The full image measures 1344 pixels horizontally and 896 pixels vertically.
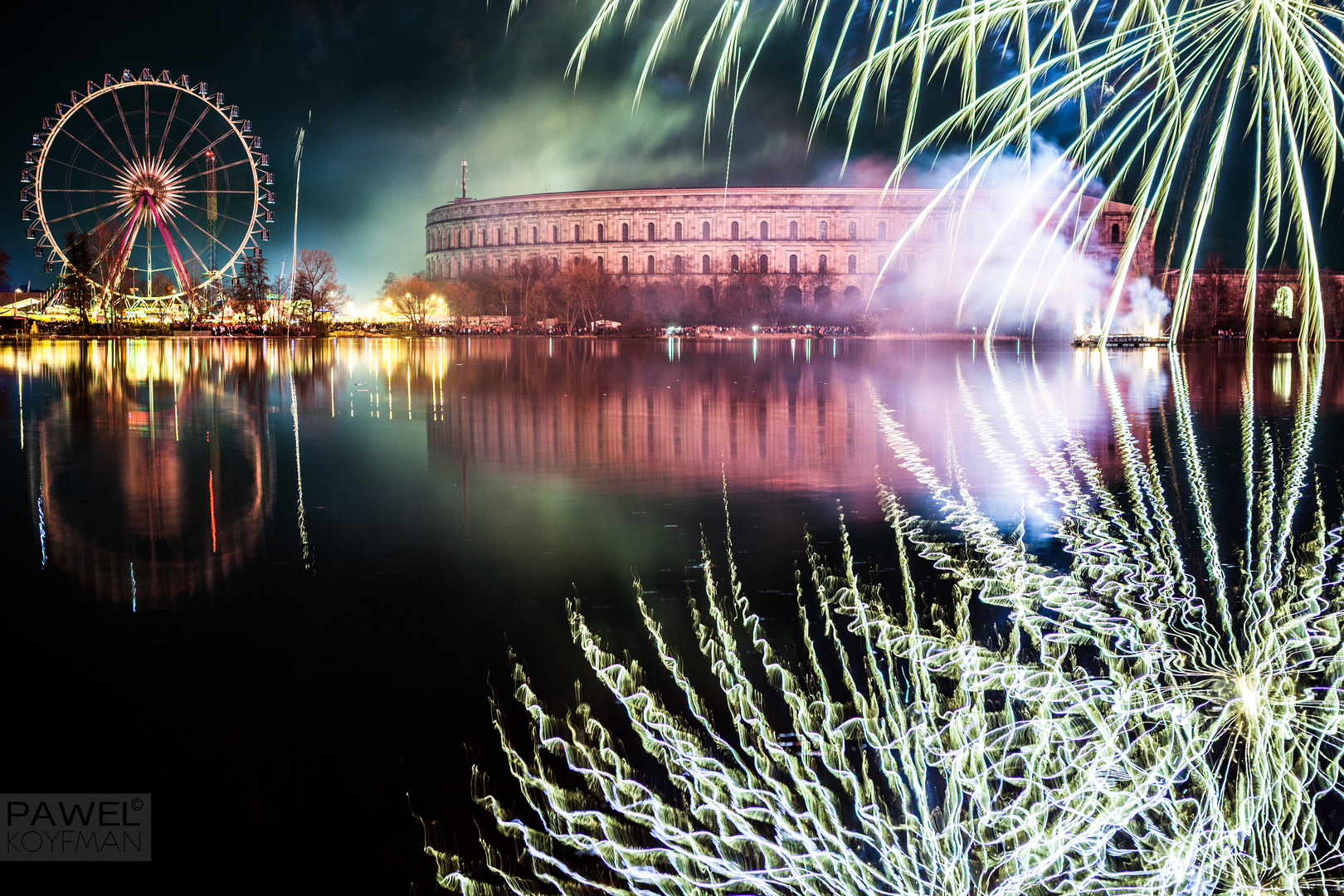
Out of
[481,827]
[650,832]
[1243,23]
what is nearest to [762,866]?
[650,832]

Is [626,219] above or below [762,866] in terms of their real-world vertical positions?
above

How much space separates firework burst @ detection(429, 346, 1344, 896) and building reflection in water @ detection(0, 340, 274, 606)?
7.37 ft

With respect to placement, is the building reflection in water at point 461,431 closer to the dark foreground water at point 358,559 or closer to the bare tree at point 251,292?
the dark foreground water at point 358,559

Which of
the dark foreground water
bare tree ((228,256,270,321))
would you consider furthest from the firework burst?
bare tree ((228,256,270,321))

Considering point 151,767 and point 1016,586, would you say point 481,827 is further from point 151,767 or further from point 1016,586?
point 1016,586

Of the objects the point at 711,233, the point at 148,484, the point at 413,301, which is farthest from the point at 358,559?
the point at 711,233

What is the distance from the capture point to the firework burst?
7.49ft

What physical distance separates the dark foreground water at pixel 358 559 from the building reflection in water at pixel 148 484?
33 millimetres

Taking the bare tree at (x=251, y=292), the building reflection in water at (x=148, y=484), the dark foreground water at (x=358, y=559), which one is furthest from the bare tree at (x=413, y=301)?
the dark foreground water at (x=358, y=559)

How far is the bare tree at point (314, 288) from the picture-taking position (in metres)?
57.4

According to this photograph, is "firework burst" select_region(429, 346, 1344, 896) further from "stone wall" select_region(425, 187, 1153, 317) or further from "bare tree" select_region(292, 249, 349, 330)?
"stone wall" select_region(425, 187, 1153, 317)

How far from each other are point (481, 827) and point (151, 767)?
37.7 inches

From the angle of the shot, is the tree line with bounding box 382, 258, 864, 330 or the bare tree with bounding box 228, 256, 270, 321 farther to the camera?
the tree line with bounding box 382, 258, 864, 330

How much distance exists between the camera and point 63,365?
23.2m
